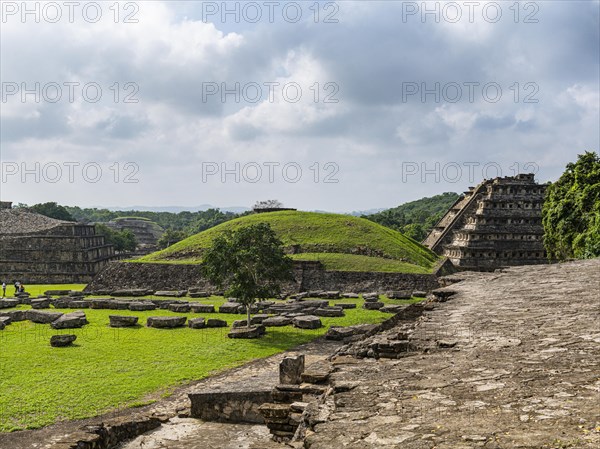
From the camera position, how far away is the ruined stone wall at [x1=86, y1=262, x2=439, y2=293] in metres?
38.3

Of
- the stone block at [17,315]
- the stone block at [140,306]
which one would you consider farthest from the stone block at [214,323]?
the stone block at [17,315]

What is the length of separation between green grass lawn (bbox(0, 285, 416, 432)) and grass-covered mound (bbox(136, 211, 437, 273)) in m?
14.8

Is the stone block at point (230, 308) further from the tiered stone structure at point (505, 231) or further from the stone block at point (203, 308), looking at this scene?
the tiered stone structure at point (505, 231)

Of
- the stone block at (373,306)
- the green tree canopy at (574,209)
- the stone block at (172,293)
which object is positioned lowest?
the stone block at (373,306)

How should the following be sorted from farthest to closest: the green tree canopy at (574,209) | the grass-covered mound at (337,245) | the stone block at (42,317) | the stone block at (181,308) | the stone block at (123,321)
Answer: the grass-covered mound at (337,245) < the green tree canopy at (574,209) < the stone block at (181,308) < the stone block at (42,317) < the stone block at (123,321)

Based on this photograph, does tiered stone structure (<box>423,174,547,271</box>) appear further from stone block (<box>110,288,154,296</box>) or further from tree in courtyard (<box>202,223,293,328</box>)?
tree in courtyard (<box>202,223,293,328</box>)

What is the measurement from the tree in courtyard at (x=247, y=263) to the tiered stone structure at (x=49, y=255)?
115 ft

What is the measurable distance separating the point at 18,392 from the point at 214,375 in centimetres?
527

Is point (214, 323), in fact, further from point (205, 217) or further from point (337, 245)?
point (205, 217)

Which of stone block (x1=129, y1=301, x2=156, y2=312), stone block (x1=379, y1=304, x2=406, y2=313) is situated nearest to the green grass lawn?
stone block (x1=379, y1=304, x2=406, y2=313)

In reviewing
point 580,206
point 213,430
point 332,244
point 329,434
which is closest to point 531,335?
point 329,434

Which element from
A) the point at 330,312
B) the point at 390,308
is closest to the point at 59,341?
the point at 330,312

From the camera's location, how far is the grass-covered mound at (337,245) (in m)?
42.2

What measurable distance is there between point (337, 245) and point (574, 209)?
1869cm
